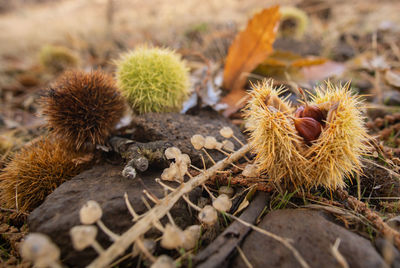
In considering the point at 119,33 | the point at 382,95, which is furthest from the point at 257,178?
the point at 119,33

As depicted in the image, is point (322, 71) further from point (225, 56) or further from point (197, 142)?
point (197, 142)

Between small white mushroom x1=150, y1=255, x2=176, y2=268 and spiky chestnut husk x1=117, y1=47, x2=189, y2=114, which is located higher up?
spiky chestnut husk x1=117, y1=47, x2=189, y2=114

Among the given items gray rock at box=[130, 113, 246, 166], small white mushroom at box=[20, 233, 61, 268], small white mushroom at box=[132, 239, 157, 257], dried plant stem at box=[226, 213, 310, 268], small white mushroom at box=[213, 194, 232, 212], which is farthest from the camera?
gray rock at box=[130, 113, 246, 166]

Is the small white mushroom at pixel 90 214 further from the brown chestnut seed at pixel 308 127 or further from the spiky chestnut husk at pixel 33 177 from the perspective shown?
the brown chestnut seed at pixel 308 127

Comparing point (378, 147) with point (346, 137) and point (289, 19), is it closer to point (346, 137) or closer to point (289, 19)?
point (346, 137)

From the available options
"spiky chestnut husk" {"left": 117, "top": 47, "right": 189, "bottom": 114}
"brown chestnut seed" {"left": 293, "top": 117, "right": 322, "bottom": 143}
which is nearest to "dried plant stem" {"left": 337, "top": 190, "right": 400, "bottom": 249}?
"brown chestnut seed" {"left": 293, "top": 117, "right": 322, "bottom": 143}

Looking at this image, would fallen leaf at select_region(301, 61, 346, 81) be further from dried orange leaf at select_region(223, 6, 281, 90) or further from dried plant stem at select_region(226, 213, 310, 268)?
dried plant stem at select_region(226, 213, 310, 268)

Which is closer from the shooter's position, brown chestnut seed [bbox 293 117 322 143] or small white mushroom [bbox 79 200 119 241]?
small white mushroom [bbox 79 200 119 241]
